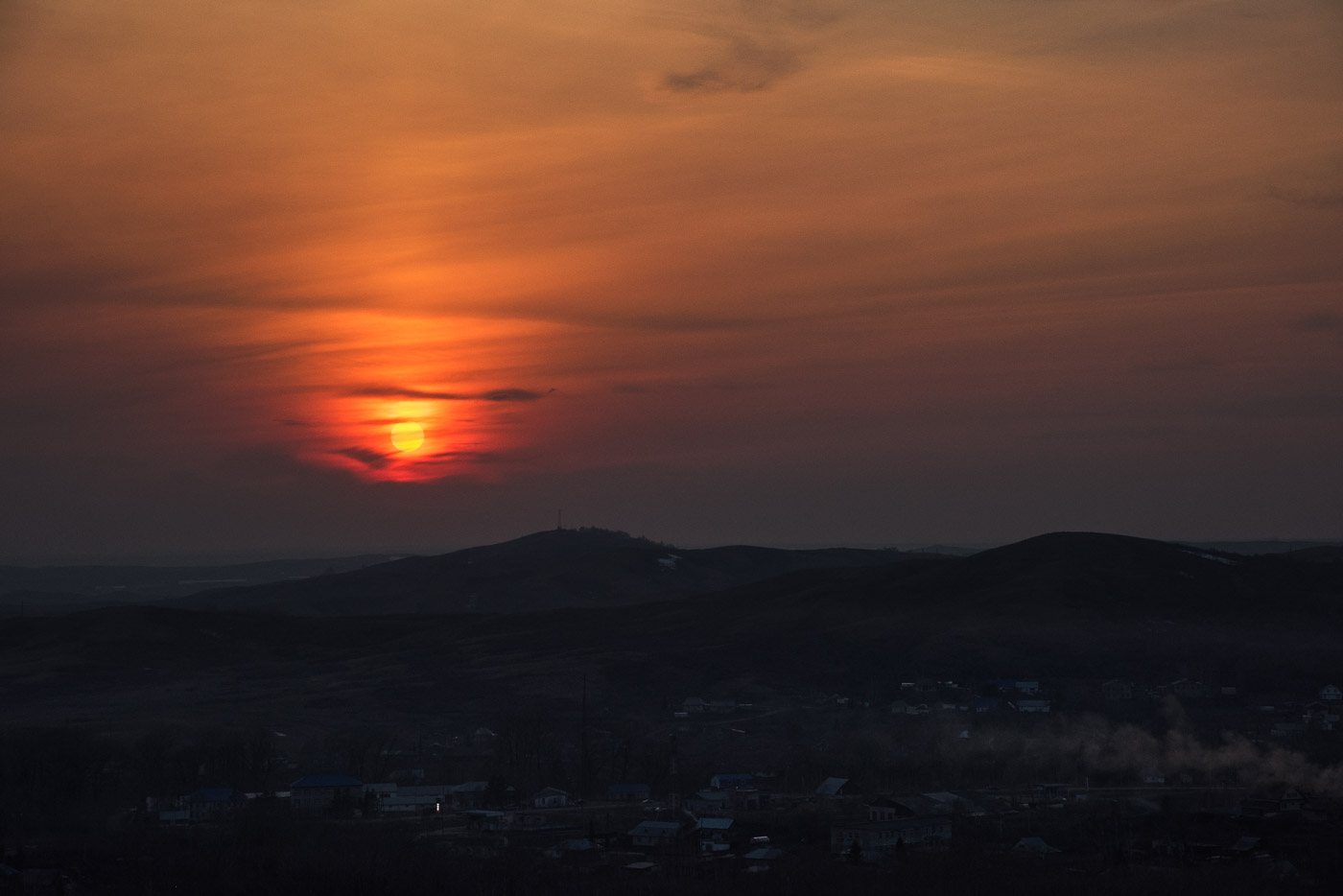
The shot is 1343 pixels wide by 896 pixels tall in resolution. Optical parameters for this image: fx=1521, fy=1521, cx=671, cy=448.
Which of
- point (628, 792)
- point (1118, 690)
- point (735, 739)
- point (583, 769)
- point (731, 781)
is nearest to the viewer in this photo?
point (628, 792)

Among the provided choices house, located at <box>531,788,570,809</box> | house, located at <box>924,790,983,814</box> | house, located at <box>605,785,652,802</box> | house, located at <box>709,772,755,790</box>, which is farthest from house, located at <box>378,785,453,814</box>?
house, located at <box>924,790,983,814</box>

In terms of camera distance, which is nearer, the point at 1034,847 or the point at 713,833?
the point at 1034,847

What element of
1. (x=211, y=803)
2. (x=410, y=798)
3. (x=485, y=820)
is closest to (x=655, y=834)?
(x=485, y=820)

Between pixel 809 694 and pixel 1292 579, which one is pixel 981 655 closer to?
pixel 809 694

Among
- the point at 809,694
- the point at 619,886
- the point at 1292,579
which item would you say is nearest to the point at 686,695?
the point at 809,694

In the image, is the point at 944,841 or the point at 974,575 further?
the point at 974,575

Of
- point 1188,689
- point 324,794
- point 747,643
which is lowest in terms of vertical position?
point 324,794

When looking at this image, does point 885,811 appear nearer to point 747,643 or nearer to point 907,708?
point 907,708

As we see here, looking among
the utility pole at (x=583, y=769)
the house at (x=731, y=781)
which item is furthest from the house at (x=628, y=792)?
the house at (x=731, y=781)
